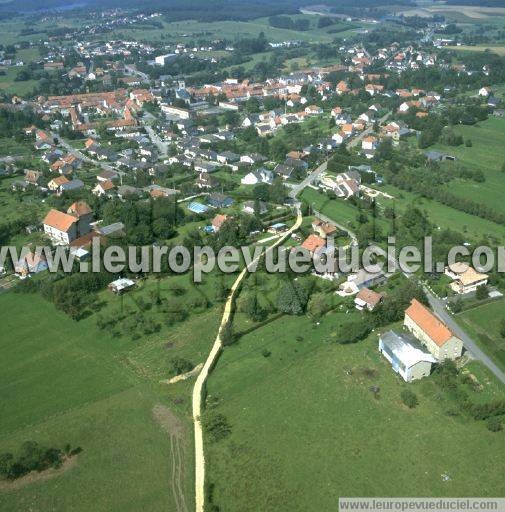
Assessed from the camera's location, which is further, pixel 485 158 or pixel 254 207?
pixel 485 158

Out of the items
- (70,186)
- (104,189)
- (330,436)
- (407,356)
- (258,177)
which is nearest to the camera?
(330,436)

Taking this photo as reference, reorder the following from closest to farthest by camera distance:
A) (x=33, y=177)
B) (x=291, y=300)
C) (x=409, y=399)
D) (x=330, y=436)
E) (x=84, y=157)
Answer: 1. (x=330, y=436)
2. (x=409, y=399)
3. (x=291, y=300)
4. (x=33, y=177)
5. (x=84, y=157)

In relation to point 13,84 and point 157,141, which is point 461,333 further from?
point 13,84

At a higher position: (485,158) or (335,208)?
(335,208)

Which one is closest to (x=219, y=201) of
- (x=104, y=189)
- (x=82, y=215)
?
(x=104, y=189)

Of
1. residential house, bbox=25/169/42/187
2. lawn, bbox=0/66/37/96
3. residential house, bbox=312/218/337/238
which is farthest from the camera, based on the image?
lawn, bbox=0/66/37/96

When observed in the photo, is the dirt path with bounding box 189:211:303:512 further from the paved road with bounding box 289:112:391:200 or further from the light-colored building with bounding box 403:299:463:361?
the paved road with bounding box 289:112:391:200

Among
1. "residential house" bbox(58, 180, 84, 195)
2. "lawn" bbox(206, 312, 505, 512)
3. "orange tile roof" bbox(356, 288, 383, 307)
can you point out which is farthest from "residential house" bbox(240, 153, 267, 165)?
"lawn" bbox(206, 312, 505, 512)

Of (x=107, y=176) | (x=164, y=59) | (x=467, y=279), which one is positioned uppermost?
(x=164, y=59)
